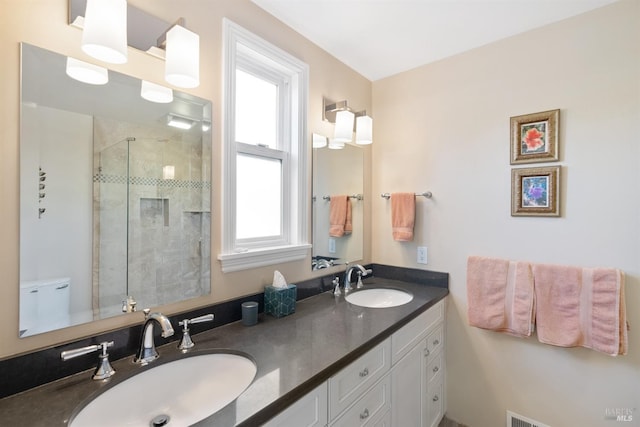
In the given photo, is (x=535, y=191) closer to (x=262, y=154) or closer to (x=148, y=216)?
(x=262, y=154)

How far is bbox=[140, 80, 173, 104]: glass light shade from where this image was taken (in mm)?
1115

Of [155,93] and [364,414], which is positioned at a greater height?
[155,93]

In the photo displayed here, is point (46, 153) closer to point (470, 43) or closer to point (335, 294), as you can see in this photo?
point (335, 294)

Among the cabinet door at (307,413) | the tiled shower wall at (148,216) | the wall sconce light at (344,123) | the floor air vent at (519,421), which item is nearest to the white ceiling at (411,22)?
the wall sconce light at (344,123)

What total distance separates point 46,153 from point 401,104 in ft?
6.69

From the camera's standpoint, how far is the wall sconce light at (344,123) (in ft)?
6.09

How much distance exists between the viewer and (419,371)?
1651mm

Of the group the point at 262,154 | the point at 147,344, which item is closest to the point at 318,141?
the point at 262,154

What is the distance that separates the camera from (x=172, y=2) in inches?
46.7

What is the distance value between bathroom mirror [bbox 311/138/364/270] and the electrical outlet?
414 mm

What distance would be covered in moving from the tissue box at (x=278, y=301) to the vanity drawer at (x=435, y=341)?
89 cm

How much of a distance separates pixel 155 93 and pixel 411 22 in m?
1.38

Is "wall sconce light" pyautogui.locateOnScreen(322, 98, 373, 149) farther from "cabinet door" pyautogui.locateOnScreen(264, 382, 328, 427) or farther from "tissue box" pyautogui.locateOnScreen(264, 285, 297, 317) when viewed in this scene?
"cabinet door" pyautogui.locateOnScreen(264, 382, 328, 427)

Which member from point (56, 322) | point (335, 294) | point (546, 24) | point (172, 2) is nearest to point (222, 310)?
point (56, 322)
